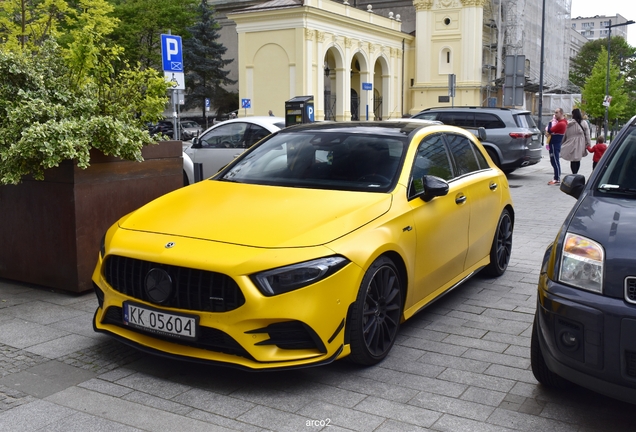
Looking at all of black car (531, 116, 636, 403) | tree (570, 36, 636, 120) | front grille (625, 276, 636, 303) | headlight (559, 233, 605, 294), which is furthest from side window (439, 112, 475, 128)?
tree (570, 36, 636, 120)

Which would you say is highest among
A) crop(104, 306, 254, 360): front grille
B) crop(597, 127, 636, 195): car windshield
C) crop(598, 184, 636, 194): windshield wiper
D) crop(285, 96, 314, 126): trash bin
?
crop(285, 96, 314, 126): trash bin

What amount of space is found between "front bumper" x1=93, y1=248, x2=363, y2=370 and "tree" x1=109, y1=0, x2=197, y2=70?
4677 cm

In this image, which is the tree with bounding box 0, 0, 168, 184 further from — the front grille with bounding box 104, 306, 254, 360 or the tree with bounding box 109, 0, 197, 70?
the tree with bounding box 109, 0, 197, 70

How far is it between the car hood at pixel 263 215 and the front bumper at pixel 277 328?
314 millimetres

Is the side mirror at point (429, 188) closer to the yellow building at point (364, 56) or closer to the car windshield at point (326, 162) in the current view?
the car windshield at point (326, 162)

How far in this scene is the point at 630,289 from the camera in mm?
3467

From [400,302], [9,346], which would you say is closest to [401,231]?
[400,302]

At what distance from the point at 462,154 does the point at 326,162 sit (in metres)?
1.62

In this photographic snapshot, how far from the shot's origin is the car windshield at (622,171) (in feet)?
14.4

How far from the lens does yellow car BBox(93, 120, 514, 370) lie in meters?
4.09

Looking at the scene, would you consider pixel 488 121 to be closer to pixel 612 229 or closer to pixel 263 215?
pixel 263 215

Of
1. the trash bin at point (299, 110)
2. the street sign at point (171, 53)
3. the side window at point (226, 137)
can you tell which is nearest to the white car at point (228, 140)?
the side window at point (226, 137)

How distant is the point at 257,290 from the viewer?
4.04 meters

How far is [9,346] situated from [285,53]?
42.0 meters
